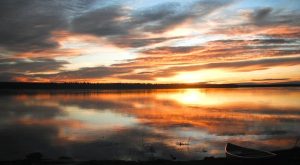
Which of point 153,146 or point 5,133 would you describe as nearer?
point 153,146

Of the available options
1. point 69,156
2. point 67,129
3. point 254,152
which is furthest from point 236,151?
point 67,129

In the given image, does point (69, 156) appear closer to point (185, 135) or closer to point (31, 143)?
point (31, 143)

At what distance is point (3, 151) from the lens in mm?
23562

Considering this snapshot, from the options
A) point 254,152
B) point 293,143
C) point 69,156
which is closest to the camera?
point 254,152

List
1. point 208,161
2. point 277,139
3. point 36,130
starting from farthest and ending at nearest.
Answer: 1. point 36,130
2. point 277,139
3. point 208,161

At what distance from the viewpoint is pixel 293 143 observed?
83.6 ft

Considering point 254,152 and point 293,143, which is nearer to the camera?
point 254,152

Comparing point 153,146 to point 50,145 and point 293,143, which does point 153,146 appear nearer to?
point 50,145

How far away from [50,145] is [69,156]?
4.82 metres

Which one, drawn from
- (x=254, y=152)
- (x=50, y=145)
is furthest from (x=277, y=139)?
(x=50, y=145)

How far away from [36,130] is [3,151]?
10771mm

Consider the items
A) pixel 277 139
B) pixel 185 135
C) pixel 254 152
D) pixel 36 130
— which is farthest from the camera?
pixel 36 130

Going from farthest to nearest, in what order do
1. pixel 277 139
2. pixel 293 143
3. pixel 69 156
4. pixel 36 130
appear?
pixel 36 130 → pixel 277 139 → pixel 293 143 → pixel 69 156

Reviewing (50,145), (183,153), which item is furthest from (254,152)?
(50,145)
